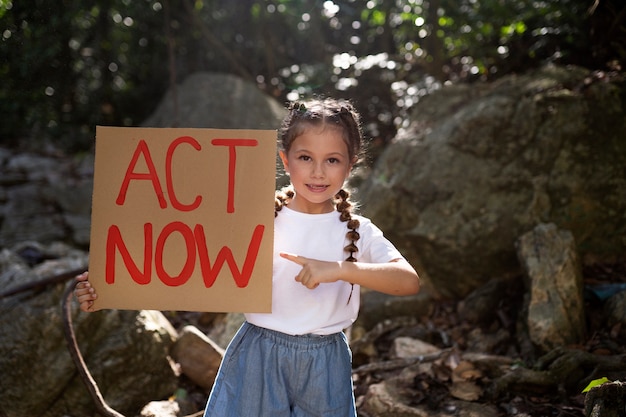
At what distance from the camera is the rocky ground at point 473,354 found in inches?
→ 92.7

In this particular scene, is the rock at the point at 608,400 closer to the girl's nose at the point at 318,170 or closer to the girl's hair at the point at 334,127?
the girl's hair at the point at 334,127

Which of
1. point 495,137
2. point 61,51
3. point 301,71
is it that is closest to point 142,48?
point 61,51

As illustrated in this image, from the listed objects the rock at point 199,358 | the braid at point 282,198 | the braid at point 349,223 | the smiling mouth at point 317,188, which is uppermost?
the smiling mouth at point 317,188

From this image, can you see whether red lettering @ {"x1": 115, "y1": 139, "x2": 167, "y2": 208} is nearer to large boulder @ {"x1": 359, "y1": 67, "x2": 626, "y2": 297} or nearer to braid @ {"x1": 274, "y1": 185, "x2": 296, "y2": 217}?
braid @ {"x1": 274, "y1": 185, "x2": 296, "y2": 217}

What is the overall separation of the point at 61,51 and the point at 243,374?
516 centimetres

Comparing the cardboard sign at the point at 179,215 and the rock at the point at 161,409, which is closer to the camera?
the cardboard sign at the point at 179,215

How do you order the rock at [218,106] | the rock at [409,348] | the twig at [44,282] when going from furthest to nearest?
the rock at [218,106], the rock at [409,348], the twig at [44,282]

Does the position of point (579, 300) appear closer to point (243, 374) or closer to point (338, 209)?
point (338, 209)

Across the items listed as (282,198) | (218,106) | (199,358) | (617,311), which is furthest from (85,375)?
(218,106)

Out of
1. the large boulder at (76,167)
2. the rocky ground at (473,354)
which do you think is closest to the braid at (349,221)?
the rocky ground at (473,354)

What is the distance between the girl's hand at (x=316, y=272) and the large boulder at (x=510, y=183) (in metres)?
1.90

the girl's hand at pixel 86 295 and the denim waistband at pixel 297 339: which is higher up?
the girl's hand at pixel 86 295

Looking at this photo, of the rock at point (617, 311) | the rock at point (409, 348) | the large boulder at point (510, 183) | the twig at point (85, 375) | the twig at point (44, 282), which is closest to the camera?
the twig at point (85, 375)

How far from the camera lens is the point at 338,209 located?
6.14ft
